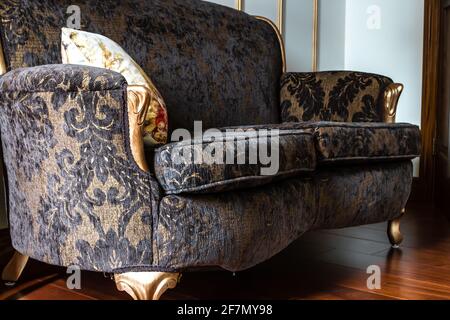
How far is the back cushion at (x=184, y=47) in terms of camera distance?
4.66 feet

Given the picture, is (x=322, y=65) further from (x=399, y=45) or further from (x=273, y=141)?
(x=273, y=141)

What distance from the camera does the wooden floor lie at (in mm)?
1438

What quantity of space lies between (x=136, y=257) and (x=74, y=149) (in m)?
0.26

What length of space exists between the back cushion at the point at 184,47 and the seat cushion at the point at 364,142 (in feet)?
1.59

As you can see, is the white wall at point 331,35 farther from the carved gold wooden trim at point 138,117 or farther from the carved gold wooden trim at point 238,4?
the carved gold wooden trim at point 138,117

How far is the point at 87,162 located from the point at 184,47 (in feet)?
2.77

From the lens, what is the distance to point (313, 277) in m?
1.60

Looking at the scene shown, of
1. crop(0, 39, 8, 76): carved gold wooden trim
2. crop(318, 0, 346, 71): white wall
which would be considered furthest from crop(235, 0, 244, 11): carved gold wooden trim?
crop(0, 39, 8, 76): carved gold wooden trim

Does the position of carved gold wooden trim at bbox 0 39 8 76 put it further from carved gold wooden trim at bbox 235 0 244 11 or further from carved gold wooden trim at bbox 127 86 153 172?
carved gold wooden trim at bbox 235 0 244 11

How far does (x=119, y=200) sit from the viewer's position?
1.13m

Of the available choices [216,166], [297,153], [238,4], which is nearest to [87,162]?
[216,166]

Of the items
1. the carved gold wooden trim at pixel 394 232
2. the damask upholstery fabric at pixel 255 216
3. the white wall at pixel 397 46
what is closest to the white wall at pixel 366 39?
the white wall at pixel 397 46

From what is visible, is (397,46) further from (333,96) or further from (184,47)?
(184,47)

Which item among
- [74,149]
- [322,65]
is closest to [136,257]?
[74,149]
